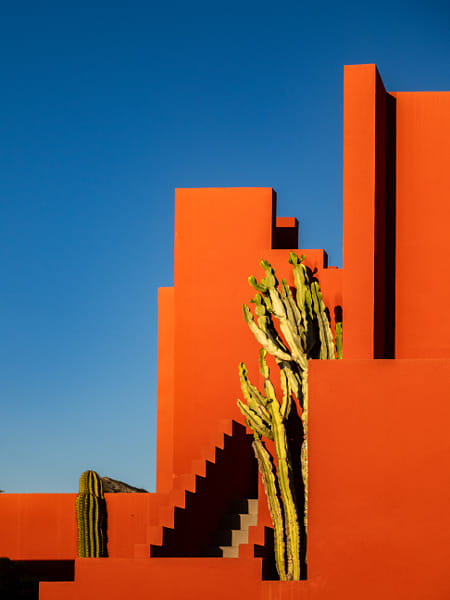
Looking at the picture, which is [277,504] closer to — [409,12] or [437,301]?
[437,301]

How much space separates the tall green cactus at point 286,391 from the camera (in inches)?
500

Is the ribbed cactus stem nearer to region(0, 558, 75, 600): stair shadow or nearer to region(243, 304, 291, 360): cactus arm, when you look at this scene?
region(243, 304, 291, 360): cactus arm

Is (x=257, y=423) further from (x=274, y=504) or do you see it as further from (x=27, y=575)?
(x=27, y=575)

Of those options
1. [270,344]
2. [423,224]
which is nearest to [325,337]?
[270,344]

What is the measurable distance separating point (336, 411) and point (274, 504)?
2220 mm

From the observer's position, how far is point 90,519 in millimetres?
16344

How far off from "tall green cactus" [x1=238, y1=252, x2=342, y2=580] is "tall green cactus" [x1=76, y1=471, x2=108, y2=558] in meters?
3.85

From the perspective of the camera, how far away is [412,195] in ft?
42.9

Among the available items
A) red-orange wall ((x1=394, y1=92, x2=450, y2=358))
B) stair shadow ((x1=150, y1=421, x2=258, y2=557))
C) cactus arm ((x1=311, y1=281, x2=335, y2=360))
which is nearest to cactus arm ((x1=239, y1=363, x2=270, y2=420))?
cactus arm ((x1=311, y1=281, x2=335, y2=360))

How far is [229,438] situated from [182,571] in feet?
11.2

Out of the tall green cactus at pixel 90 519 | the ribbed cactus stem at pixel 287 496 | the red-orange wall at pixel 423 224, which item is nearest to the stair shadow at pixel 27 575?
the tall green cactus at pixel 90 519

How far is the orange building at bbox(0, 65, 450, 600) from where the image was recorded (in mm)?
10797

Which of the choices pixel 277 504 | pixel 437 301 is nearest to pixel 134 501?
pixel 277 504

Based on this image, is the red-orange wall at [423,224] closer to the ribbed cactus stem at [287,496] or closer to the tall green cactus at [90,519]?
the ribbed cactus stem at [287,496]
